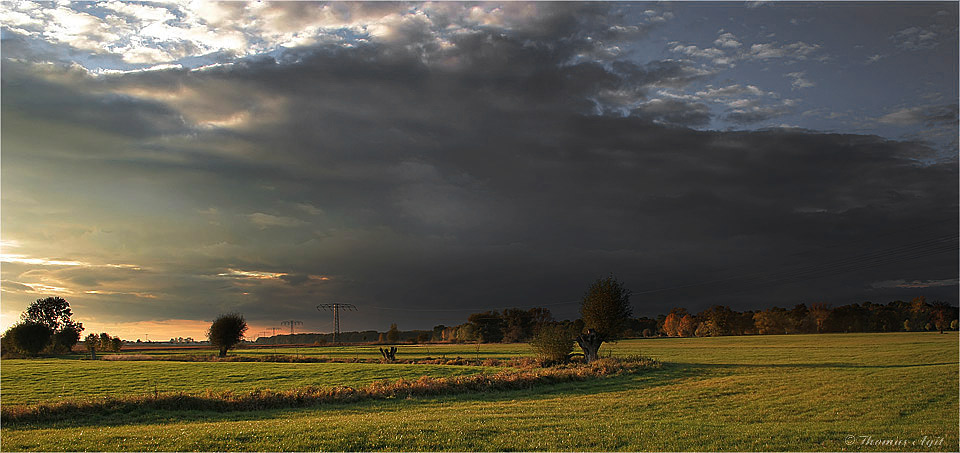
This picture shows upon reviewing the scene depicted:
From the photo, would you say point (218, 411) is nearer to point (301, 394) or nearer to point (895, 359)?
point (301, 394)

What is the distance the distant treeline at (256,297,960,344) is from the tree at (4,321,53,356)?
206ft

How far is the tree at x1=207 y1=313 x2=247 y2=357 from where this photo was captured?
94562mm

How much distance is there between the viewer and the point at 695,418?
67.5ft

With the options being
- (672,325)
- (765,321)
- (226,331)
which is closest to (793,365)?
(226,331)

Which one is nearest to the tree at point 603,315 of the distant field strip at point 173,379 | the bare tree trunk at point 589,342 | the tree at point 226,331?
the bare tree trunk at point 589,342

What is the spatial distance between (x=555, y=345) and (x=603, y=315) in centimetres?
711

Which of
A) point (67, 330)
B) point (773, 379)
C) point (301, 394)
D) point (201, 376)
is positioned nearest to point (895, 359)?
point (773, 379)

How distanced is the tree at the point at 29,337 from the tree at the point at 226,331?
119 ft

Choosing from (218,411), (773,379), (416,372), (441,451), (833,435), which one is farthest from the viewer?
(416,372)

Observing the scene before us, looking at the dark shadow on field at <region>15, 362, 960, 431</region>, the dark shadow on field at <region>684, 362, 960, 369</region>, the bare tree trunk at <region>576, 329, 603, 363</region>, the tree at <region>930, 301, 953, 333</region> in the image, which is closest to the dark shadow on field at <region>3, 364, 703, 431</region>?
the dark shadow on field at <region>15, 362, 960, 431</region>

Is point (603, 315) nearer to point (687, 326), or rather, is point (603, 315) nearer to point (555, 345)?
point (555, 345)

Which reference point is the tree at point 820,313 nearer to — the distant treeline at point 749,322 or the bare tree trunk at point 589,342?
the distant treeline at point 749,322

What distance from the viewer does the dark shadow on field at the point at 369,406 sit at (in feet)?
73.2

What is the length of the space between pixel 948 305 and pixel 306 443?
186332mm
